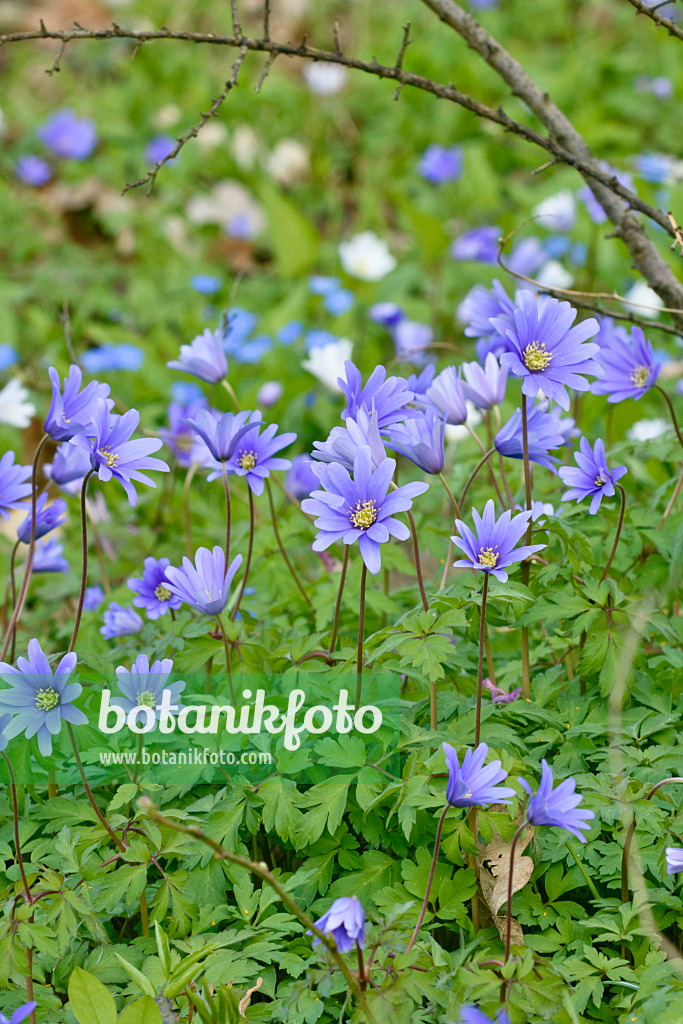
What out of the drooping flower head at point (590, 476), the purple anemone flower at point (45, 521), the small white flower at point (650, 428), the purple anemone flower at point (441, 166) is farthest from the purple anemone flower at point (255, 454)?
the purple anemone flower at point (441, 166)

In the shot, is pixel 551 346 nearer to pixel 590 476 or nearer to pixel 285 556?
pixel 590 476

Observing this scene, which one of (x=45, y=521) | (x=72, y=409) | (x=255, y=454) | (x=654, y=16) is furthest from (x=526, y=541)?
(x=654, y=16)

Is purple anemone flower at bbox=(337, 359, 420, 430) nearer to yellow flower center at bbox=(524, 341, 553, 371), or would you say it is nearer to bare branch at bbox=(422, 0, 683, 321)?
yellow flower center at bbox=(524, 341, 553, 371)

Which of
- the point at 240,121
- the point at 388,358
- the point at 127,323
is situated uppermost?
the point at 240,121

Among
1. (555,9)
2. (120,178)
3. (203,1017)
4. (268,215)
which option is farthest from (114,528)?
(555,9)

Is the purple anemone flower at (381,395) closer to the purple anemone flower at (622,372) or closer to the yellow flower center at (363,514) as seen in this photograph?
the yellow flower center at (363,514)

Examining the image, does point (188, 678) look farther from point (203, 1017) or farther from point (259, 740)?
point (203, 1017)
